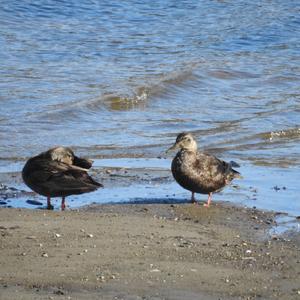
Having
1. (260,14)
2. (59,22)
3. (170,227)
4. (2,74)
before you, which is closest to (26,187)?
(170,227)

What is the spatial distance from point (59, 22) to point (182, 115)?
27.9ft

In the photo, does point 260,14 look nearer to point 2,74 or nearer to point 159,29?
point 159,29

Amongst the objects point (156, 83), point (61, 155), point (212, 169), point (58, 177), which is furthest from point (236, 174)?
point (156, 83)

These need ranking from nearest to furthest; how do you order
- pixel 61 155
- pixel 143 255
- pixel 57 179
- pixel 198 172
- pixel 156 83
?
pixel 143 255
pixel 57 179
pixel 61 155
pixel 198 172
pixel 156 83

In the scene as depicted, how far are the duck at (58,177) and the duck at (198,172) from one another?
89 cm

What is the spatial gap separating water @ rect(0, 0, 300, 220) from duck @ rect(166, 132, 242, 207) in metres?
0.22

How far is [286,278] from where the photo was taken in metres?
6.99

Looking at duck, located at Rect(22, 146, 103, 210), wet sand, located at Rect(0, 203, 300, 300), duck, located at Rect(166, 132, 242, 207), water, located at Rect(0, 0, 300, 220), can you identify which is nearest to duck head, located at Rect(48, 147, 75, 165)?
duck, located at Rect(22, 146, 103, 210)

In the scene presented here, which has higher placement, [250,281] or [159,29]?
[250,281]

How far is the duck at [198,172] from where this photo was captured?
32.0 ft

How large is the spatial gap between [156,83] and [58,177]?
793 cm

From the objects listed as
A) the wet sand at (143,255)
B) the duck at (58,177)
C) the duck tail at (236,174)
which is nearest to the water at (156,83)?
the duck tail at (236,174)

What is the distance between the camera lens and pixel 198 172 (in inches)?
385

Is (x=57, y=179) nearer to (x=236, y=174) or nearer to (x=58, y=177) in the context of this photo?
(x=58, y=177)
